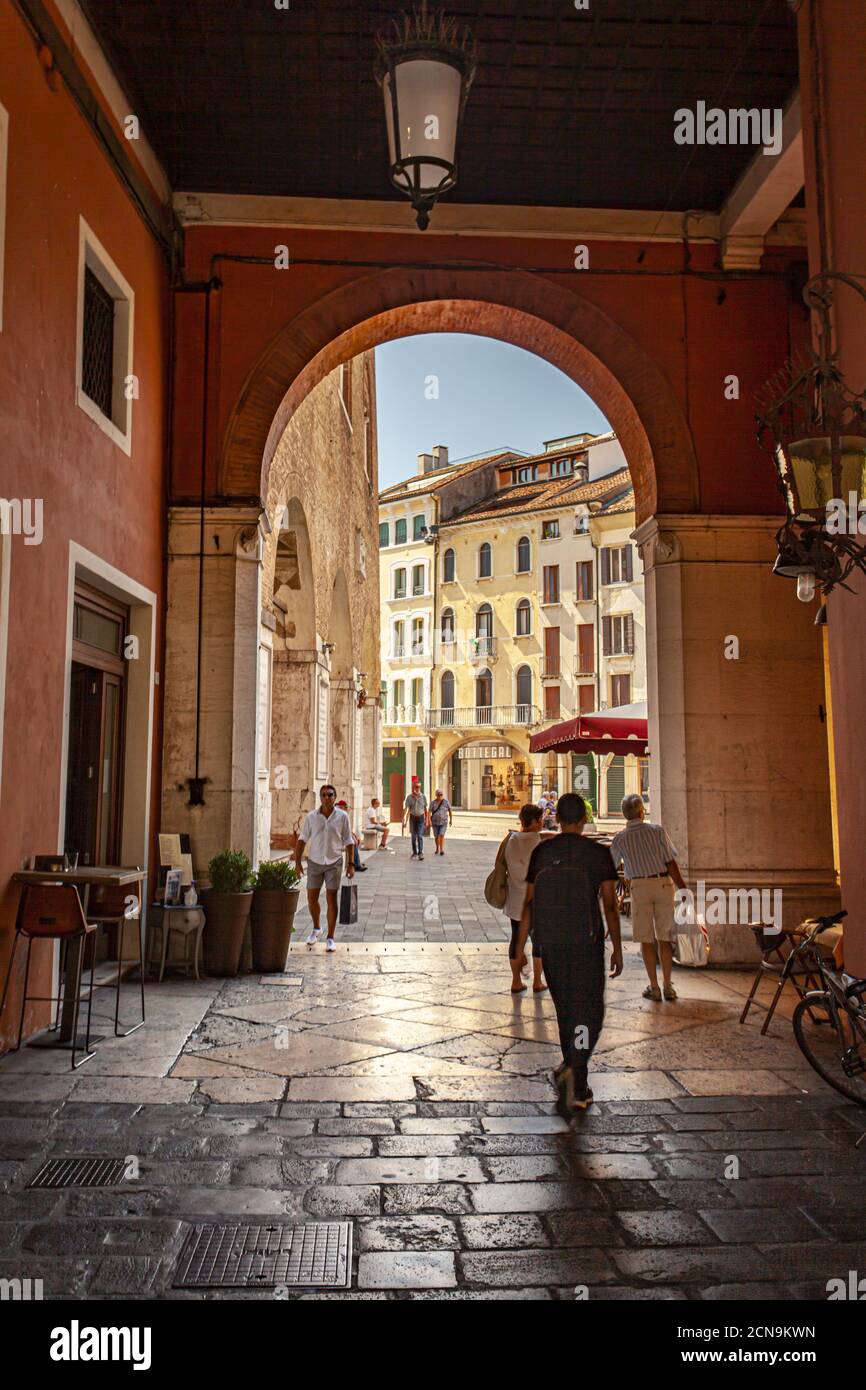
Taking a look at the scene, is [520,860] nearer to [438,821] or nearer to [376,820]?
[438,821]

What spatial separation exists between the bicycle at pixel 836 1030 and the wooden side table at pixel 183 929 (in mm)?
4404

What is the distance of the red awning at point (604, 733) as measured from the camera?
12398mm

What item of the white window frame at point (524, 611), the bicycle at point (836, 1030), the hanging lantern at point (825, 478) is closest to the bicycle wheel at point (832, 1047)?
the bicycle at point (836, 1030)

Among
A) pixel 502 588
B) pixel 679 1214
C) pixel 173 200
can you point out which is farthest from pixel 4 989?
pixel 502 588

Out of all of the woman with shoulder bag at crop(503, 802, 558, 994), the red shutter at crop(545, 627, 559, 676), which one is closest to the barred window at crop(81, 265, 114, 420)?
the woman with shoulder bag at crop(503, 802, 558, 994)

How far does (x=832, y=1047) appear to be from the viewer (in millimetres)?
5766

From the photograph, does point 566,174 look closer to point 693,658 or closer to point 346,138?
point 346,138

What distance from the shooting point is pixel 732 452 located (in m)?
9.14

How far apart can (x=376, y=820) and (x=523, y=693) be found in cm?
2090

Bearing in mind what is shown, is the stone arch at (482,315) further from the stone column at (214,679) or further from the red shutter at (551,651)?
the red shutter at (551,651)

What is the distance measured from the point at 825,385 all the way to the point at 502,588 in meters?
40.0

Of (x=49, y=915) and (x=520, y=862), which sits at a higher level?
(x=520, y=862)

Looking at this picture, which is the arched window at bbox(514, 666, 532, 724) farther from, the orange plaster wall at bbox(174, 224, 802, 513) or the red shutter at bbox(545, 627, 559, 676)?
the orange plaster wall at bbox(174, 224, 802, 513)

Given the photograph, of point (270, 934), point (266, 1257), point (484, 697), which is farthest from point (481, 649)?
point (266, 1257)
